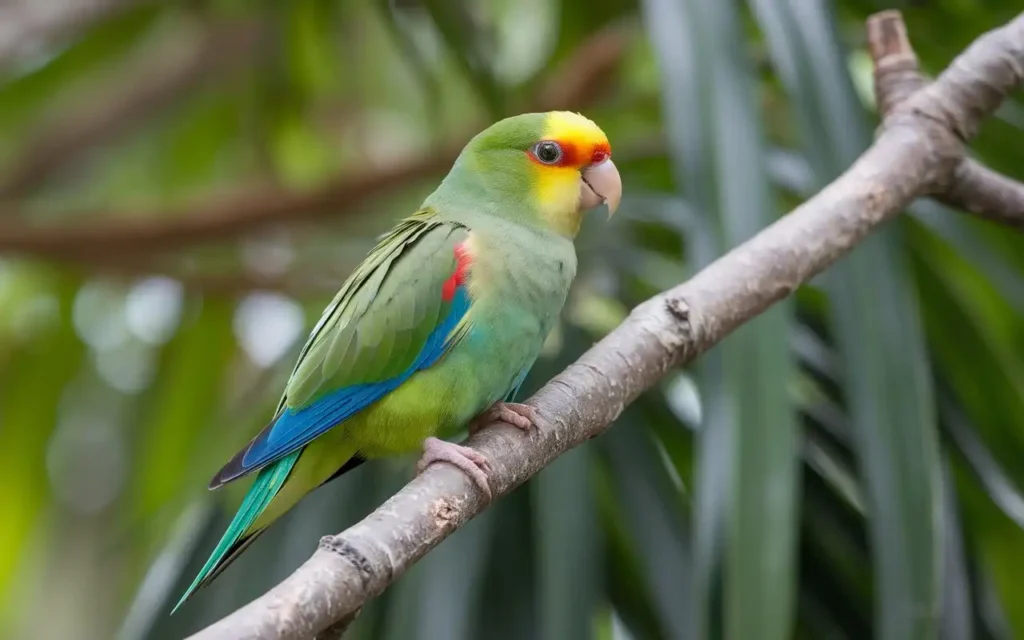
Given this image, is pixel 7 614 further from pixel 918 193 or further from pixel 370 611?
pixel 918 193

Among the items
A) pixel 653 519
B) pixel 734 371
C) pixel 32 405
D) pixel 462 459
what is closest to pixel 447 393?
pixel 462 459

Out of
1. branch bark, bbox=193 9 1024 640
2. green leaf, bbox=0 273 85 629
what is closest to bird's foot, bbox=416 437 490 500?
branch bark, bbox=193 9 1024 640

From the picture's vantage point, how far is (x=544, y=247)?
106 centimetres

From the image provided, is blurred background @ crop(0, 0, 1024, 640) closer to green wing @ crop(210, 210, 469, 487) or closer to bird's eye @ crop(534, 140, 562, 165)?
bird's eye @ crop(534, 140, 562, 165)

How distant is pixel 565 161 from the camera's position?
41.5 inches

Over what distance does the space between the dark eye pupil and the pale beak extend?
35 millimetres

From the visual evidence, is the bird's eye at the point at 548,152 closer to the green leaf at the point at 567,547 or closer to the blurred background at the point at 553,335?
the blurred background at the point at 553,335

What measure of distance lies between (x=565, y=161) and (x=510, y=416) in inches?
11.0

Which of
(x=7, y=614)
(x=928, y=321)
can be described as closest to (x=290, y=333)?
(x=928, y=321)

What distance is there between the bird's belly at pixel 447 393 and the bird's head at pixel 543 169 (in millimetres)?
130

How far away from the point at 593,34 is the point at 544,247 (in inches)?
43.6

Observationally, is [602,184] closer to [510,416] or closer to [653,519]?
[510,416]

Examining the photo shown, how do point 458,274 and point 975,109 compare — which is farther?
point 975,109

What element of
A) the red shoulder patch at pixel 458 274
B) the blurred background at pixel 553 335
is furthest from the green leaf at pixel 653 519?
the red shoulder patch at pixel 458 274
